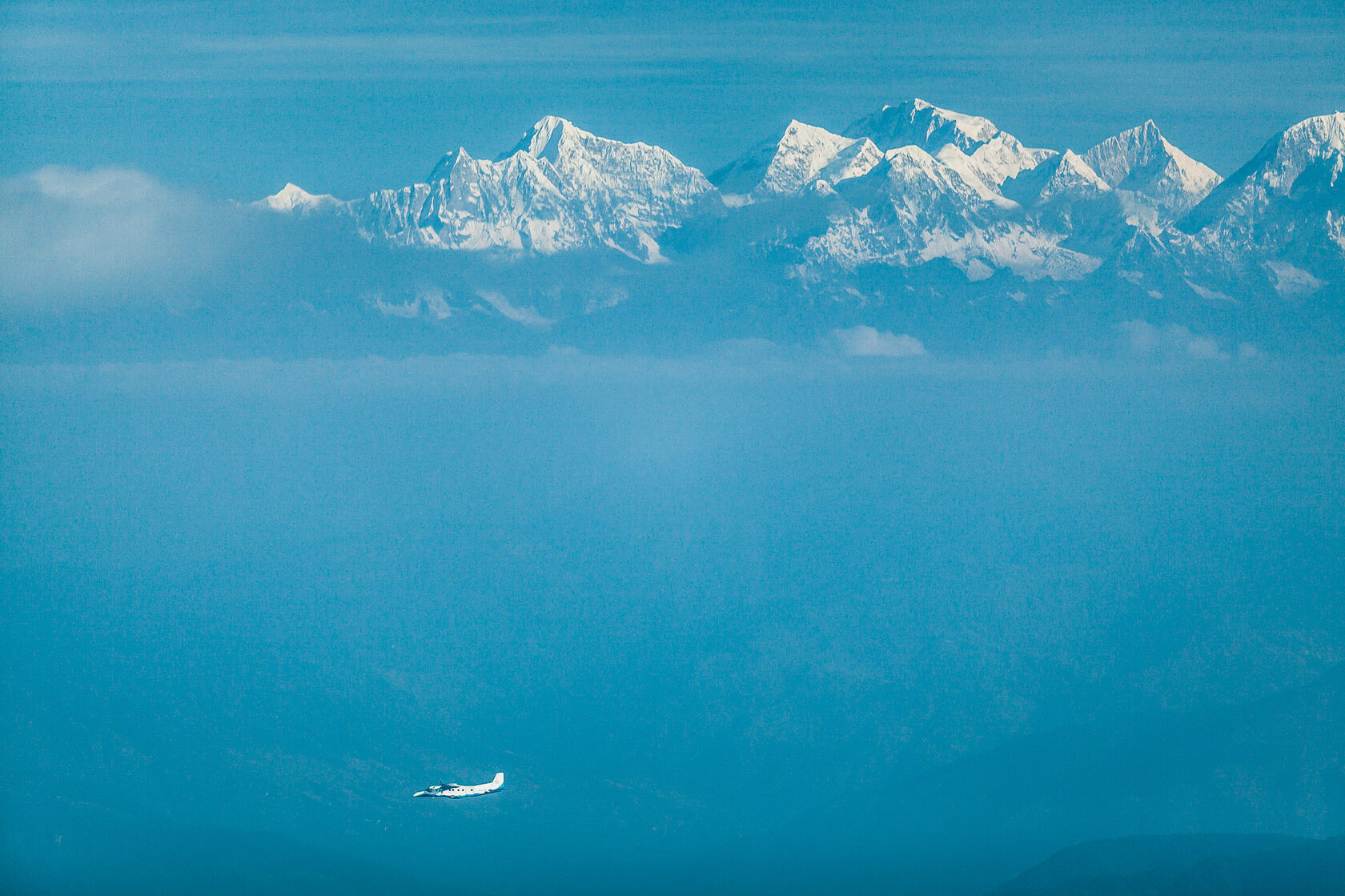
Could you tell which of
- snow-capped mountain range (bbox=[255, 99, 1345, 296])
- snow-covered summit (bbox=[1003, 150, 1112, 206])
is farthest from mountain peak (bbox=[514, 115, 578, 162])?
snow-covered summit (bbox=[1003, 150, 1112, 206])

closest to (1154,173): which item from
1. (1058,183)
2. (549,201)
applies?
(1058,183)

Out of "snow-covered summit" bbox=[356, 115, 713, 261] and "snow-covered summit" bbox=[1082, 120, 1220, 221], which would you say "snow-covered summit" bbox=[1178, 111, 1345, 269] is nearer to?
"snow-covered summit" bbox=[1082, 120, 1220, 221]

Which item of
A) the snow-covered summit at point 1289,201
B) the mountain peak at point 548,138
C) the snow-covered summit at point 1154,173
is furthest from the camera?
the mountain peak at point 548,138

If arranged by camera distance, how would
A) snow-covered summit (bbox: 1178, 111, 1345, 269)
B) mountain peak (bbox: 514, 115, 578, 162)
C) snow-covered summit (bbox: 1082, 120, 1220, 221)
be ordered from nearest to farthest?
snow-covered summit (bbox: 1178, 111, 1345, 269)
snow-covered summit (bbox: 1082, 120, 1220, 221)
mountain peak (bbox: 514, 115, 578, 162)

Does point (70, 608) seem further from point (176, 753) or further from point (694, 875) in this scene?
point (694, 875)

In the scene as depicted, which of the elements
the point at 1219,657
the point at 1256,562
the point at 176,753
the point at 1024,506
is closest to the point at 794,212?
the point at 1024,506

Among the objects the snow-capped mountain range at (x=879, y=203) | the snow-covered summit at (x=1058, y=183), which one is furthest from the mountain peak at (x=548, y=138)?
the snow-covered summit at (x=1058, y=183)

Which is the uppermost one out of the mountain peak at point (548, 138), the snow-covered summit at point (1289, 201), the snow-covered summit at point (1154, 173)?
the mountain peak at point (548, 138)

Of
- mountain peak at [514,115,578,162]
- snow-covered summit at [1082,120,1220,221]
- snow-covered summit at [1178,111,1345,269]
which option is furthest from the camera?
mountain peak at [514,115,578,162]

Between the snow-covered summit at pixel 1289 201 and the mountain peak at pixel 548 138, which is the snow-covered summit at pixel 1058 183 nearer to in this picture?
the snow-covered summit at pixel 1289 201
